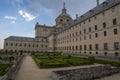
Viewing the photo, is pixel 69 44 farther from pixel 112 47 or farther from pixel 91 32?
pixel 112 47

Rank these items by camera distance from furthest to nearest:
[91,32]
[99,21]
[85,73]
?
[91,32] → [99,21] → [85,73]

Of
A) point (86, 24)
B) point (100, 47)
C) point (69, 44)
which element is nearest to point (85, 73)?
point (100, 47)

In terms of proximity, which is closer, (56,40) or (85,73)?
(85,73)

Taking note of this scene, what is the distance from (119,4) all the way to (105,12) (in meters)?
4.91

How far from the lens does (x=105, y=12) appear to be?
106ft

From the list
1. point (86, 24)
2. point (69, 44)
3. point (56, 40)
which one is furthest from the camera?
point (56, 40)

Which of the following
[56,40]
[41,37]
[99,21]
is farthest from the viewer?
[41,37]

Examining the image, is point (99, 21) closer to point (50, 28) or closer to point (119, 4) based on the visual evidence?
point (119, 4)

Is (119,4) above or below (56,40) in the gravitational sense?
above

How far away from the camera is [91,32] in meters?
38.2

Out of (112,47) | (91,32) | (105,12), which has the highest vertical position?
(105,12)

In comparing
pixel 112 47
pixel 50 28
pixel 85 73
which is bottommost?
pixel 85 73

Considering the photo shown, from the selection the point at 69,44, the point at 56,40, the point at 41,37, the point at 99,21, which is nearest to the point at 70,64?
the point at 99,21

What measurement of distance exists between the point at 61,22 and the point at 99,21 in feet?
157
